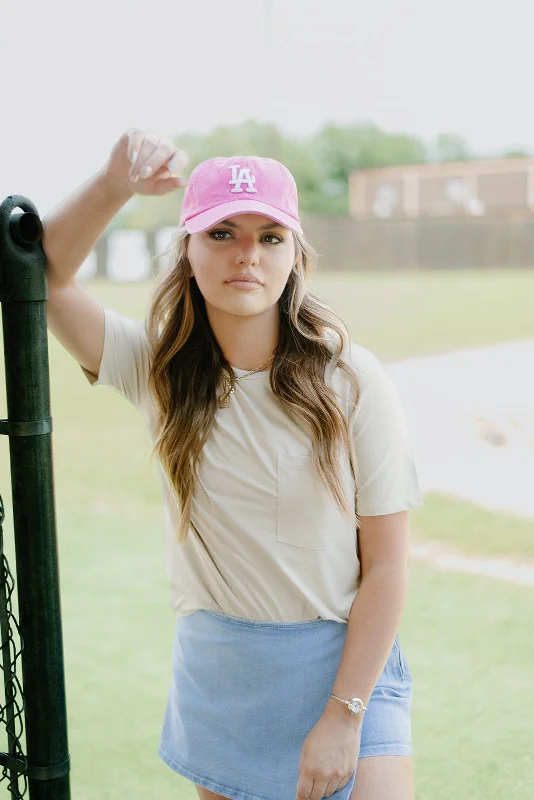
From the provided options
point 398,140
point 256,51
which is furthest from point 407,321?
point 256,51

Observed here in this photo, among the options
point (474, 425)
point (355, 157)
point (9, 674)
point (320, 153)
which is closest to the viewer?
point (9, 674)

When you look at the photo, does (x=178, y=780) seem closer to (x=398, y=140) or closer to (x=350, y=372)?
(x=350, y=372)

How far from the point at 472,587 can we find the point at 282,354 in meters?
2.47

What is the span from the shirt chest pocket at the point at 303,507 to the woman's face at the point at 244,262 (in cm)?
19

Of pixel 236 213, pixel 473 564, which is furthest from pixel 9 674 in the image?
pixel 473 564

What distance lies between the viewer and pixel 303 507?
114 cm

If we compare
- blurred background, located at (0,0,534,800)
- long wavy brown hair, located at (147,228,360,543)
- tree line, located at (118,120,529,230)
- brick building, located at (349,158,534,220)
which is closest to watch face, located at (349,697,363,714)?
long wavy brown hair, located at (147,228,360,543)

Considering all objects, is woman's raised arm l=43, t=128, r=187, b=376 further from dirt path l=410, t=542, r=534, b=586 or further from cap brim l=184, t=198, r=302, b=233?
dirt path l=410, t=542, r=534, b=586

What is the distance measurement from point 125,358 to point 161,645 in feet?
6.04

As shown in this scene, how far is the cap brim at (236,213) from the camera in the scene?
111 cm

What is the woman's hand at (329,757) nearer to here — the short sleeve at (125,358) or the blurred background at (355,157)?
the short sleeve at (125,358)

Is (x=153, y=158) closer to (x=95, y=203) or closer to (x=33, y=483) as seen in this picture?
(x=95, y=203)

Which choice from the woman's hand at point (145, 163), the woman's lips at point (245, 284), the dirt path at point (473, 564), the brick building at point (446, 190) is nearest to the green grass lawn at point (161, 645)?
the dirt path at point (473, 564)

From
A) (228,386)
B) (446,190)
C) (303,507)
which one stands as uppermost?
(446,190)
